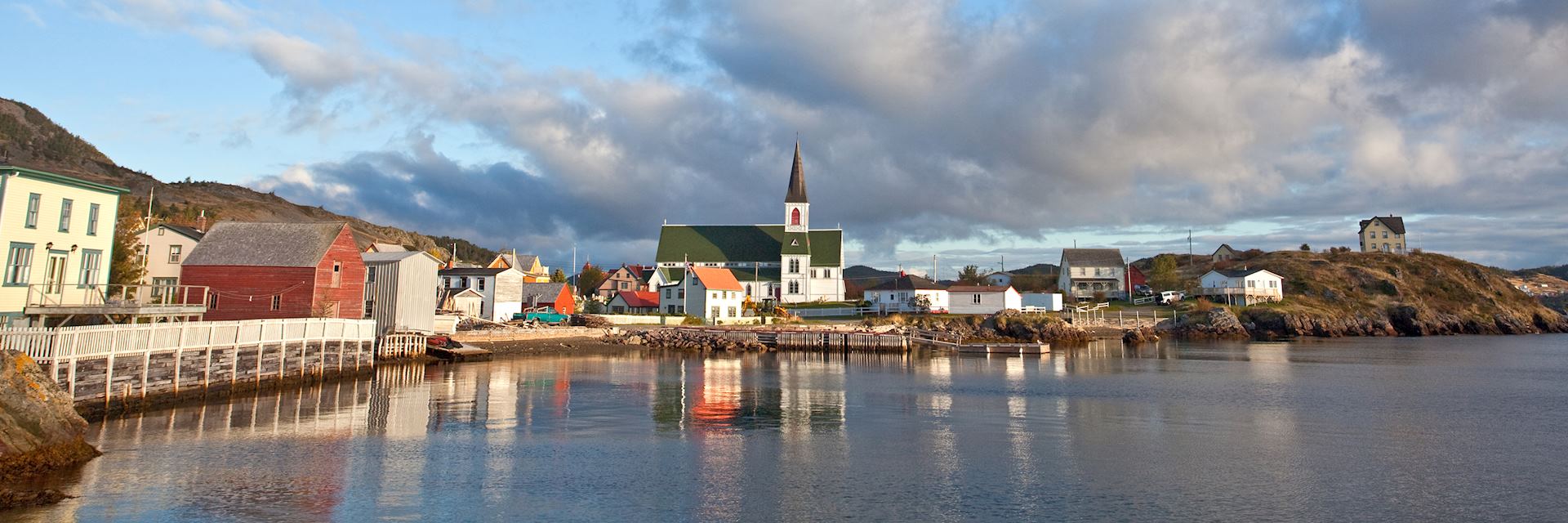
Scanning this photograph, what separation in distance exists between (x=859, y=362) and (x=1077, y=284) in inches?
2299

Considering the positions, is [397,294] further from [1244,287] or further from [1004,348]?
[1244,287]

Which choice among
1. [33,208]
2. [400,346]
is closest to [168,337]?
[33,208]

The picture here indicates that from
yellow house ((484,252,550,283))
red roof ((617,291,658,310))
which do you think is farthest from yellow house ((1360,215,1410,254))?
yellow house ((484,252,550,283))

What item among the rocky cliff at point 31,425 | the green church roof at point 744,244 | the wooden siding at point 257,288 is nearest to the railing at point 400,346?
the wooden siding at point 257,288

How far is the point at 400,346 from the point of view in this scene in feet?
152

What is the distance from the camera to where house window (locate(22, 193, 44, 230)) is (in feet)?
91.6

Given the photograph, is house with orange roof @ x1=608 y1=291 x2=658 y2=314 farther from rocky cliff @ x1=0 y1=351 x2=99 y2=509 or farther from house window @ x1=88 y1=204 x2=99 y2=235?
rocky cliff @ x1=0 y1=351 x2=99 y2=509

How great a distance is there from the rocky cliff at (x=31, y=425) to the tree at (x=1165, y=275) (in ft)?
326

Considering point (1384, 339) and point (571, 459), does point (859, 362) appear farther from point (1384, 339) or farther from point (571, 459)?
point (1384, 339)

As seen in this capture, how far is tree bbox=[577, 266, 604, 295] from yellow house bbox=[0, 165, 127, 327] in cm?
8068

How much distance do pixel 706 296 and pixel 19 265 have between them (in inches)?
2122

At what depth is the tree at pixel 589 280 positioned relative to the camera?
115 meters

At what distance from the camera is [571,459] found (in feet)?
68.9

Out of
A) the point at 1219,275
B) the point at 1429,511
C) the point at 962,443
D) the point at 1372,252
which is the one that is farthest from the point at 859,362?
the point at 1372,252
